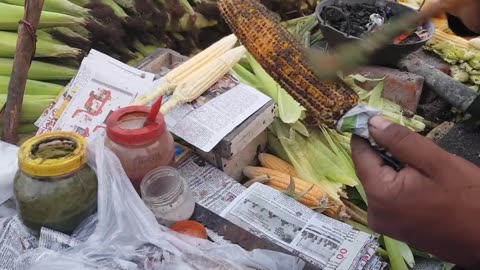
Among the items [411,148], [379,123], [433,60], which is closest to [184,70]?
[379,123]

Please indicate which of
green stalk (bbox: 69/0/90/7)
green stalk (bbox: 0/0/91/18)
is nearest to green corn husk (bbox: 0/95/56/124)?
green stalk (bbox: 0/0/91/18)

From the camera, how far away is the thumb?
42.3 inches

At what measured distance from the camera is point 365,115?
1.34 meters

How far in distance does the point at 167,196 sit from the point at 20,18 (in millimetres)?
1174

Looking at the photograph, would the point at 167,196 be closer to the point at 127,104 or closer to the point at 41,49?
the point at 127,104

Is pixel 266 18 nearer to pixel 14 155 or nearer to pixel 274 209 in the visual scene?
pixel 274 209

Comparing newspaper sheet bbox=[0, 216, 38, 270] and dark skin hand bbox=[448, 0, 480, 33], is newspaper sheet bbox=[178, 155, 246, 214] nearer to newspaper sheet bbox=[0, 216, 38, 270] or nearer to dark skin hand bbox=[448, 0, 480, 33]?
newspaper sheet bbox=[0, 216, 38, 270]

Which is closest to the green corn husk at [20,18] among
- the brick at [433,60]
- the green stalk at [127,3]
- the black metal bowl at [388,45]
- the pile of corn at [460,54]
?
the green stalk at [127,3]

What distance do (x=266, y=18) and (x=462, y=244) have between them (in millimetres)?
1284

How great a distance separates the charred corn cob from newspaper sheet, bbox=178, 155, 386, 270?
19.4 inches

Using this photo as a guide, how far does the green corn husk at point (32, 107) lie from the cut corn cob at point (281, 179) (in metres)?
0.92

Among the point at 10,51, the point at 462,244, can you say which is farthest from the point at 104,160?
the point at 462,244

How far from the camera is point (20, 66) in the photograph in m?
2.13

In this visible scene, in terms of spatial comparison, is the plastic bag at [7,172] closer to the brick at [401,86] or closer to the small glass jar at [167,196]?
the small glass jar at [167,196]
